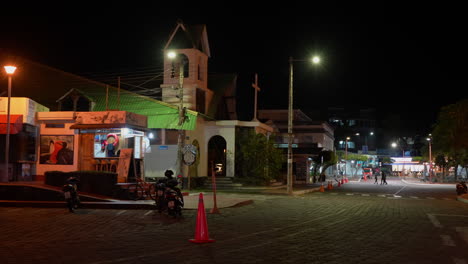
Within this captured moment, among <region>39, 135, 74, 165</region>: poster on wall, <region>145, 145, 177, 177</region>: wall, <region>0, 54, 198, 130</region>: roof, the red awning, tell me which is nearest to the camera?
the red awning

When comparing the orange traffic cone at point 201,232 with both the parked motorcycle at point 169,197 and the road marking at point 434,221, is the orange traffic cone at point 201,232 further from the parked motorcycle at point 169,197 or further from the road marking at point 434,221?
the road marking at point 434,221

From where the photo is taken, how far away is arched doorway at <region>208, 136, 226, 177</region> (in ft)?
122

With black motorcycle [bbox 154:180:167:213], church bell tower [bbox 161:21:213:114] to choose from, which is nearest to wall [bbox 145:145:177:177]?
church bell tower [bbox 161:21:213:114]

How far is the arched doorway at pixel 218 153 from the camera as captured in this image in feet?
122

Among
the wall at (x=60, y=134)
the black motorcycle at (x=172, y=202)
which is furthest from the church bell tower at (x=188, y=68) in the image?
the black motorcycle at (x=172, y=202)

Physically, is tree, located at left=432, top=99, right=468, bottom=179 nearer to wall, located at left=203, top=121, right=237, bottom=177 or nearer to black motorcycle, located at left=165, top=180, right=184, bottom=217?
wall, located at left=203, top=121, right=237, bottom=177

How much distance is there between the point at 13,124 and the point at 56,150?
10.3ft

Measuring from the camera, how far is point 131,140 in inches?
959

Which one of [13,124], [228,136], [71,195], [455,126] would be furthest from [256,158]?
[71,195]

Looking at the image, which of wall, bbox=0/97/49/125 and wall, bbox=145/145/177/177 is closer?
wall, bbox=0/97/49/125

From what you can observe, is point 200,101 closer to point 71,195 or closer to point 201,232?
point 71,195

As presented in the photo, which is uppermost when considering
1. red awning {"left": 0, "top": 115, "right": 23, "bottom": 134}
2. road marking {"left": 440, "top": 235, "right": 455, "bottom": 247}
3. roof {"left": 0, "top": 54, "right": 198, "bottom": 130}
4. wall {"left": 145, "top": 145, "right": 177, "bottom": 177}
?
roof {"left": 0, "top": 54, "right": 198, "bottom": 130}

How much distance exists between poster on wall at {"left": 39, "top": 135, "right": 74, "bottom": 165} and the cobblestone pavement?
10.2 m

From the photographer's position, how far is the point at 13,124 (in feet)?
79.3
